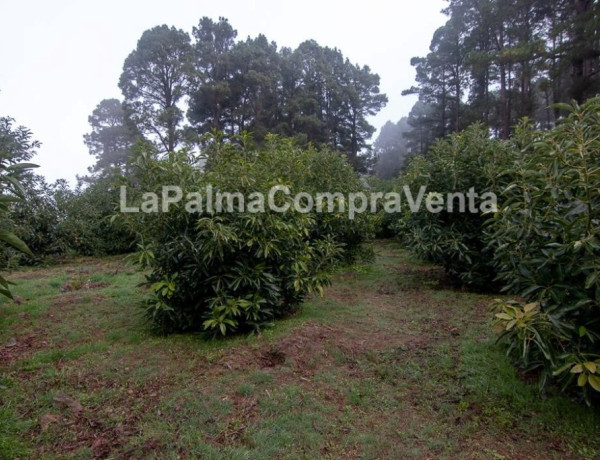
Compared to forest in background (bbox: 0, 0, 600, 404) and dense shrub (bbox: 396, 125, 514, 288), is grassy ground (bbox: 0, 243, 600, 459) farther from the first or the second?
dense shrub (bbox: 396, 125, 514, 288)

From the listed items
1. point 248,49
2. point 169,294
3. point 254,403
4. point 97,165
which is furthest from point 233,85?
point 254,403

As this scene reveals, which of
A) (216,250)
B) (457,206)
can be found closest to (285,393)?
(216,250)

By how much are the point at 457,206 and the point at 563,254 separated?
9.46ft

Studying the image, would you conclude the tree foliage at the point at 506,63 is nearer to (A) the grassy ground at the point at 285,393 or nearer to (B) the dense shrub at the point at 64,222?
(A) the grassy ground at the point at 285,393

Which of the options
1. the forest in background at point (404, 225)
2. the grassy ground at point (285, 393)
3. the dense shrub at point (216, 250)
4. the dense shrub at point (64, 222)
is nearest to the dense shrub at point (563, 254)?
the forest in background at point (404, 225)

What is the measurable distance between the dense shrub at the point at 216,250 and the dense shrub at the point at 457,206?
225cm

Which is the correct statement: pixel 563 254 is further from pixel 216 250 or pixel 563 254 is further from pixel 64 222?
pixel 64 222

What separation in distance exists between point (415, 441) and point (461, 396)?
61cm

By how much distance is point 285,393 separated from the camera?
2.52 meters

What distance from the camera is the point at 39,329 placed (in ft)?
12.7

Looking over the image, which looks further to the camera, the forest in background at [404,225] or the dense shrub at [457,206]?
the dense shrub at [457,206]

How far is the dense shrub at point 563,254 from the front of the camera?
2.03 m

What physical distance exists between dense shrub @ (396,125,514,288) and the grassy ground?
96 cm

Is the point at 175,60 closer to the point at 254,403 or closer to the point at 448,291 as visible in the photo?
the point at 448,291
